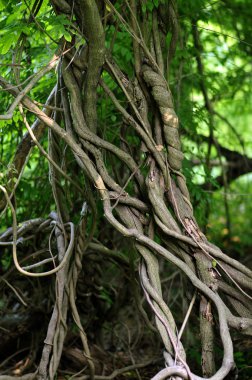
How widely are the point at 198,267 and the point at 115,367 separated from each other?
4.06ft

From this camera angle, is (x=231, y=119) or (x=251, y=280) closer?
(x=251, y=280)

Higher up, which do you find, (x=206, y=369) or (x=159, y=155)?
(x=159, y=155)

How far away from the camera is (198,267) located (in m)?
2.06

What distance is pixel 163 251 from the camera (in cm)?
203

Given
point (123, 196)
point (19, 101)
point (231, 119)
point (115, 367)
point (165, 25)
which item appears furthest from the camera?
point (231, 119)

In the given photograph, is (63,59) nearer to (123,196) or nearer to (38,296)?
(123,196)

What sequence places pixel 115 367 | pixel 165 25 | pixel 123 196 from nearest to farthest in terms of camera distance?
1. pixel 123 196
2. pixel 165 25
3. pixel 115 367

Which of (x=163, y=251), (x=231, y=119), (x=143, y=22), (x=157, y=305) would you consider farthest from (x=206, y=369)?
(x=231, y=119)

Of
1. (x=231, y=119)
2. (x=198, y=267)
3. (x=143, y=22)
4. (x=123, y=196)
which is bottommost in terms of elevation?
(x=198, y=267)

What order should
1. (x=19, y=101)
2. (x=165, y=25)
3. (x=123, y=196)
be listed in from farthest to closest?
(x=165, y=25)
(x=123, y=196)
(x=19, y=101)

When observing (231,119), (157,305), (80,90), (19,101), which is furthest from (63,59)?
(231,119)

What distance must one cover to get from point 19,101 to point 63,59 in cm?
33

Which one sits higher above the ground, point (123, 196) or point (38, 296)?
point (123, 196)

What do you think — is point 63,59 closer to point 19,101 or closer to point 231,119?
point 19,101
